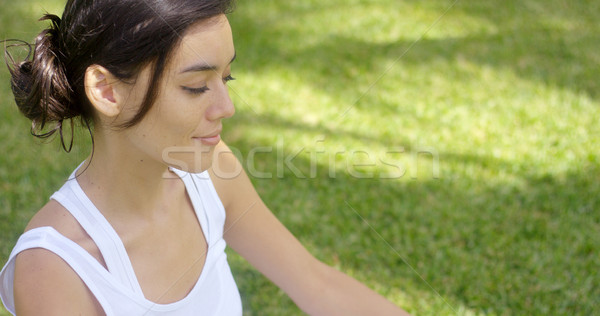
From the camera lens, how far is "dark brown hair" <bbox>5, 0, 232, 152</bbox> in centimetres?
152

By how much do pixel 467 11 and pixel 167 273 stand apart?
16.1ft

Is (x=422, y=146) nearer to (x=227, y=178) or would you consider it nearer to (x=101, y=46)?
(x=227, y=178)

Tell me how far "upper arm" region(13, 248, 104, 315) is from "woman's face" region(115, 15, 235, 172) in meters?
0.37

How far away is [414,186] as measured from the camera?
3883mm

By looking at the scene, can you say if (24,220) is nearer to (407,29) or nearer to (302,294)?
(302,294)

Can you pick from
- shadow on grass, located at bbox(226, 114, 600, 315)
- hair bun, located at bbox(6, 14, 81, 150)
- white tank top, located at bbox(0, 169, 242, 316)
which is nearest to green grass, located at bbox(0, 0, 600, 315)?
shadow on grass, located at bbox(226, 114, 600, 315)

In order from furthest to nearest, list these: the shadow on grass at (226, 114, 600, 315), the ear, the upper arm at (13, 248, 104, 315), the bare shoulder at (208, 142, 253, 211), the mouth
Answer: the shadow on grass at (226, 114, 600, 315), the bare shoulder at (208, 142, 253, 211), the mouth, the ear, the upper arm at (13, 248, 104, 315)

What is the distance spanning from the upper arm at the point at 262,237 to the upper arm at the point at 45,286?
1.95 ft

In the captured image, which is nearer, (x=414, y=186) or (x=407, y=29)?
(x=414, y=186)

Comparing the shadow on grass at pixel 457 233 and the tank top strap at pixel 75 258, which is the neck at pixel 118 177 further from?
the shadow on grass at pixel 457 233

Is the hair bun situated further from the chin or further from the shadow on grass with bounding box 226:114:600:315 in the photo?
the shadow on grass with bounding box 226:114:600:315

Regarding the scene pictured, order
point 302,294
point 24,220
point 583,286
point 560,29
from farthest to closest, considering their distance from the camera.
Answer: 1. point 560,29
2. point 24,220
3. point 583,286
4. point 302,294

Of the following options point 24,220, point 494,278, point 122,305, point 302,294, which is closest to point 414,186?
point 494,278

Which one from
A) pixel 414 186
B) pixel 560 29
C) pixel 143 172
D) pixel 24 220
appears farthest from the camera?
pixel 560 29
